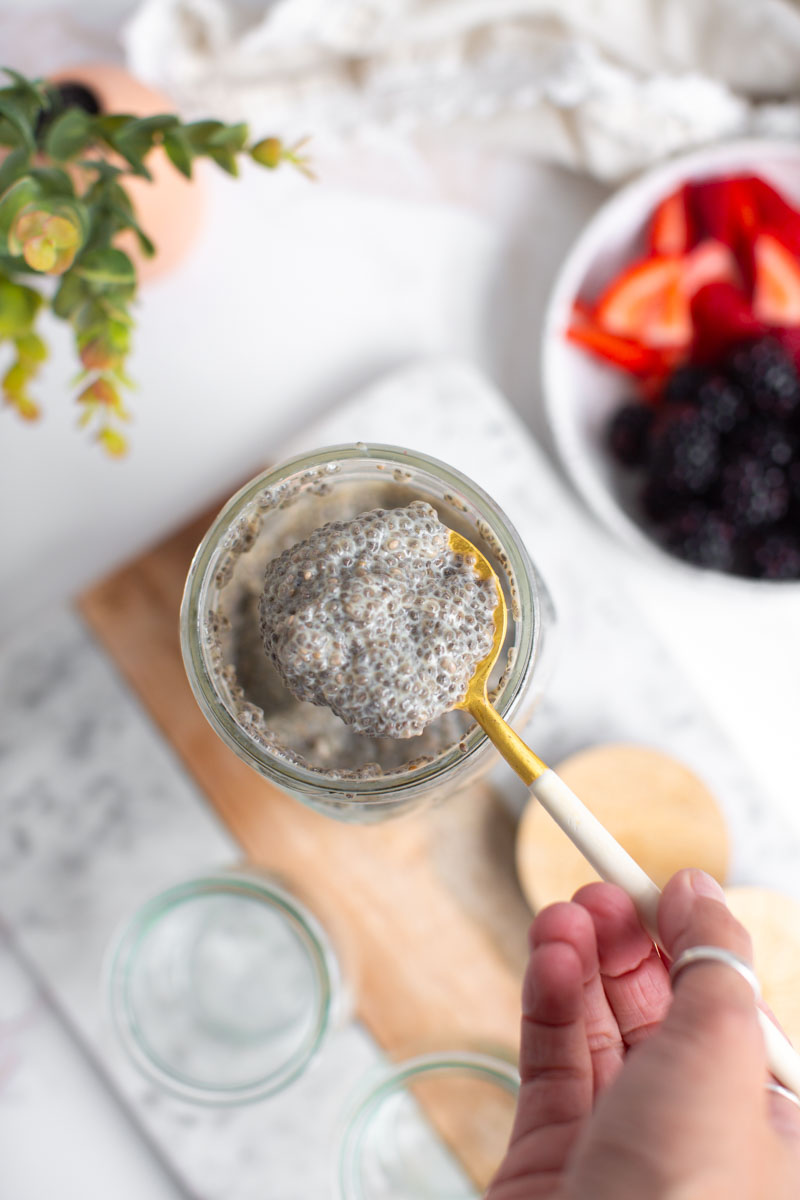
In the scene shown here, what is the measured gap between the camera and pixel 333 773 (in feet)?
1.73

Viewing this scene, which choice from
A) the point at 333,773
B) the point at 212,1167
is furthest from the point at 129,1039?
the point at 333,773

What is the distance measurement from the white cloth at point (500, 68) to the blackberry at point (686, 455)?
245mm

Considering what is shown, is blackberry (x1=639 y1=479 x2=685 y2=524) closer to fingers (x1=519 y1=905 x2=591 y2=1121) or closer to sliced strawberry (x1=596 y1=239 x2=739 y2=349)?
sliced strawberry (x1=596 y1=239 x2=739 y2=349)

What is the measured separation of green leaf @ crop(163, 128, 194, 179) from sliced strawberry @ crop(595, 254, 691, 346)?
403 millimetres

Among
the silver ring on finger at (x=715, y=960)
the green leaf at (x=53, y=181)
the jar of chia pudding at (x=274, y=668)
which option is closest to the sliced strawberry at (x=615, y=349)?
the jar of chia pudding at (x=274, y=668)

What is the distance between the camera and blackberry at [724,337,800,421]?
32.2 inches

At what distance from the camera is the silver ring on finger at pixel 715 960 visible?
439 millimetres

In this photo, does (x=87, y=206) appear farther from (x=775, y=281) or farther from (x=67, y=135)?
(x=775, y=281)

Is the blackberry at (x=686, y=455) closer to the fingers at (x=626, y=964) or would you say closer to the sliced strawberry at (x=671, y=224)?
the sliced strawberry at (x=671, y=224)

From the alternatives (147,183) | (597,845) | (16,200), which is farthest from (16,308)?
(597,845)

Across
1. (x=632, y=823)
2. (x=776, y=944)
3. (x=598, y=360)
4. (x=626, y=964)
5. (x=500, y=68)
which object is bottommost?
(x=776, y=944)

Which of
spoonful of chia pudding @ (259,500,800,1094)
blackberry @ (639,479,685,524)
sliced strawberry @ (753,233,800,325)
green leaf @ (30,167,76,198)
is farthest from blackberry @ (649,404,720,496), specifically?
green leaf @ (30,167,76,198)

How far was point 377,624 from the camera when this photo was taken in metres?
0.47

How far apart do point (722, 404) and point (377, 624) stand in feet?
1.59
